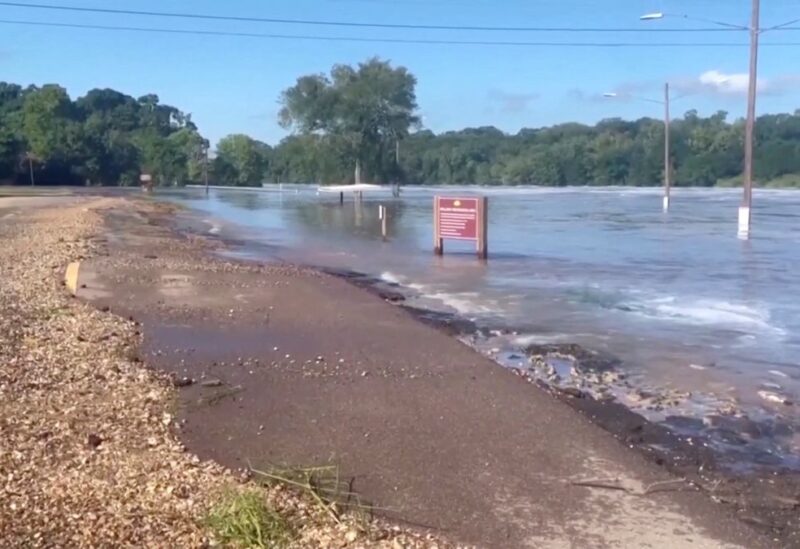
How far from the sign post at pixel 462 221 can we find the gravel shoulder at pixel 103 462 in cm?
1453

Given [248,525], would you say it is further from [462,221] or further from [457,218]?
[457,218]

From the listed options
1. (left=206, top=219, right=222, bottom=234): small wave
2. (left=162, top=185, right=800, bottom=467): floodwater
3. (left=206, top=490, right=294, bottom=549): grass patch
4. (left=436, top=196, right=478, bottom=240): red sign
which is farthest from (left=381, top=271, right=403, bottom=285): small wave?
(left=206, top=219, right=222, bottom=234): small wave

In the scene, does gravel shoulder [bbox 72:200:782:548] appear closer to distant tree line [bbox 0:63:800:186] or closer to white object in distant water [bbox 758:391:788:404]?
white object in distant water [bbox 758:391:788:404]

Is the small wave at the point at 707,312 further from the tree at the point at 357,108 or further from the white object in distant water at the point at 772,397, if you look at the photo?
the tree at the point at 357,108

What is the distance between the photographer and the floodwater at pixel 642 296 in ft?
33.2

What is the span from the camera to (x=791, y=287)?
62.6 feet

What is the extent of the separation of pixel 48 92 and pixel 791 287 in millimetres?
112339

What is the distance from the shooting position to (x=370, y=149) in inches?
4491

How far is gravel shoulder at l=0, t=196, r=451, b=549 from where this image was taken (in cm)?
545

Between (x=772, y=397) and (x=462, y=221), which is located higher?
(x=462, y=221)

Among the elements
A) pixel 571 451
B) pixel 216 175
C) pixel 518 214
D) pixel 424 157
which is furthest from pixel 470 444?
pixel 424 157

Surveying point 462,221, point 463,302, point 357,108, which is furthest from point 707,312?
point 357,108

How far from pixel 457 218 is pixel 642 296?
940 cm

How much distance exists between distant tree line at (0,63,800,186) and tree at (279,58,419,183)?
11cm
